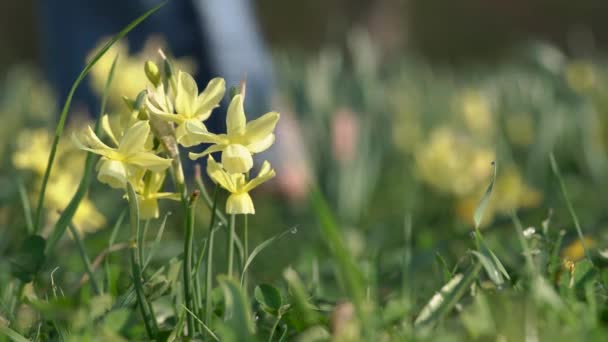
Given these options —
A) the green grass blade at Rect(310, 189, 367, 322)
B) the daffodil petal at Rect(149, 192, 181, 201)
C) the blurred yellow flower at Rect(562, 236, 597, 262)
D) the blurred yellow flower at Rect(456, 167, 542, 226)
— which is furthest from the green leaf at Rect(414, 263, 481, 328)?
the blurred yellow flower at Rect(456, 167, 542, 226)

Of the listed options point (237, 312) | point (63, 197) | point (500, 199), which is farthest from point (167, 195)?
point (500, 199)

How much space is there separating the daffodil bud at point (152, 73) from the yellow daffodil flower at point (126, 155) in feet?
0.20

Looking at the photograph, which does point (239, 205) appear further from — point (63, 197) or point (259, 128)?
point (63, 197)

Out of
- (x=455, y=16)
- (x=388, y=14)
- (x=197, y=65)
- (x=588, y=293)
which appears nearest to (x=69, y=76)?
(x=197, y=65)

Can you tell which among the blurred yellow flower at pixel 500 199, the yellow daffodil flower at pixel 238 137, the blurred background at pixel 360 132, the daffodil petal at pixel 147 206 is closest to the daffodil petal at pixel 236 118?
the yellow daffodil flower at pixel 238 137

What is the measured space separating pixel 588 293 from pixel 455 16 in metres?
9.79

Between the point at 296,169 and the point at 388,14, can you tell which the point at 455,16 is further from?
the point at 296,169

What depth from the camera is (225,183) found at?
0.68m

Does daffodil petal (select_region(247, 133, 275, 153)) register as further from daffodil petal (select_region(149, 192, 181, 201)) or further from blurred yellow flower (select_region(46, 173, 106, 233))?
blurred yellow flower (select_region(46, 173, 106, 233))

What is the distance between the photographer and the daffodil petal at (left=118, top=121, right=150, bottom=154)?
654mm

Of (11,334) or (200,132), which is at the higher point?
(200,132)

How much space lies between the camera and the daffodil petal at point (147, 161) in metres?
0.66

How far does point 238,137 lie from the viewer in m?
0.67

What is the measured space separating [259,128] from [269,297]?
0.14 meters
